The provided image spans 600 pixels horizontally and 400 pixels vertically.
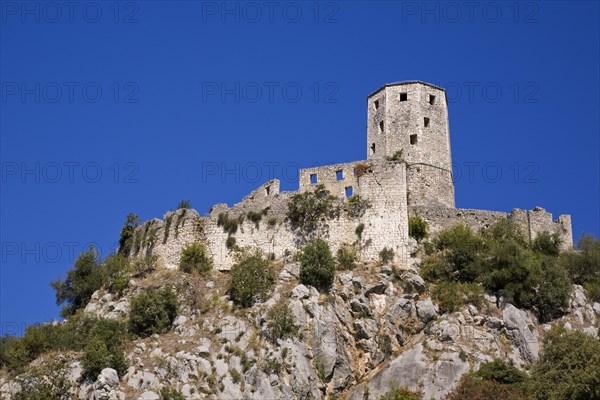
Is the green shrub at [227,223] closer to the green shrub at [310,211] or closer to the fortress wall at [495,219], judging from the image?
the green shrub at [310,211]

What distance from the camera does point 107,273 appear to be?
53.2 metres

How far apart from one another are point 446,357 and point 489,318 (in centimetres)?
336

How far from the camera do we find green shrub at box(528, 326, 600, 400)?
4178 centimetres

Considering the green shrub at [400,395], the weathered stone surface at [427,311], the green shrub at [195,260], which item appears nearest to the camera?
the green shrub at [400,395]

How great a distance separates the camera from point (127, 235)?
57.1 m

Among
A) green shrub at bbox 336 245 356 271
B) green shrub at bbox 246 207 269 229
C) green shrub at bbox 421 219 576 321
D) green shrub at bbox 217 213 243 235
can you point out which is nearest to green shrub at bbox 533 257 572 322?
green shrub at bbox 421 219 576 321

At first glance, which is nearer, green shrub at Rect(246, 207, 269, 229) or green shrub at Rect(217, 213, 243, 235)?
green shrub at Rect(246, 207, 269, 229)

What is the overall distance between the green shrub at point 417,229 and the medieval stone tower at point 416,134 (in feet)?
8.20

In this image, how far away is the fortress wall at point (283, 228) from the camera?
51656 mm

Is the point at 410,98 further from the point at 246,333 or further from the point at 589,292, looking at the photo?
the point at 246,333

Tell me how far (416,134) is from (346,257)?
31.6 ft

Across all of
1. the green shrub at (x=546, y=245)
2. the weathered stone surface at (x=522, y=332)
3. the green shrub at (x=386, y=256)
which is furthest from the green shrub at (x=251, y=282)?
the green shrub at (x=546, y=245)

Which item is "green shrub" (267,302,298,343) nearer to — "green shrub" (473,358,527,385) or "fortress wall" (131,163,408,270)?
"fortress wall" (131,163,408,270)

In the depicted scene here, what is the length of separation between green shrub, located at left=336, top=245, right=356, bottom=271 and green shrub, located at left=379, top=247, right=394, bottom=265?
1.33 metres
